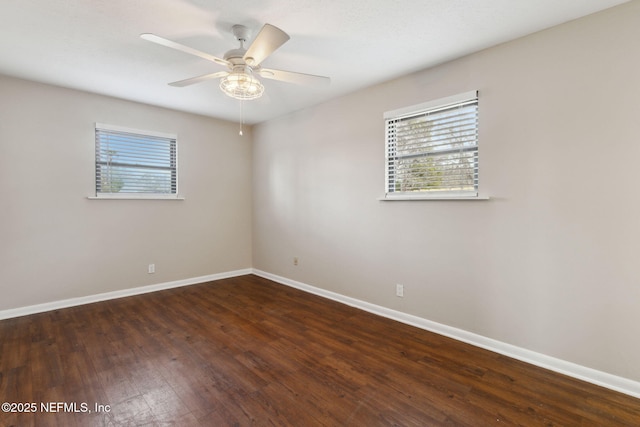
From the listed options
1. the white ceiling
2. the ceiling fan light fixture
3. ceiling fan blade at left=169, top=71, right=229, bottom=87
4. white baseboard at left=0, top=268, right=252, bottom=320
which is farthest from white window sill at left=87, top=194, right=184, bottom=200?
the ceiling fan light fixture

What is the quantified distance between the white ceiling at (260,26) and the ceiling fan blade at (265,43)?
1.08 feet

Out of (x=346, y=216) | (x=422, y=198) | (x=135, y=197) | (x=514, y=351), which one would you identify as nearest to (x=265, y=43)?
(x=422, y=198)

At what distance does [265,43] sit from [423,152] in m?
1.82

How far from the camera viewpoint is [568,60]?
2152 mm

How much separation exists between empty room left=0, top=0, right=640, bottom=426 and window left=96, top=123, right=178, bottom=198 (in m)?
0.02

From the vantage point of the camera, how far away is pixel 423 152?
116 inches

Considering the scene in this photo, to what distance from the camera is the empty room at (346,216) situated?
1.94 meters

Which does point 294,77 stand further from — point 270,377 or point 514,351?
point 514,351

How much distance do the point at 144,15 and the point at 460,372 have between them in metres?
3.47

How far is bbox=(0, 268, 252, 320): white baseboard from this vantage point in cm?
323

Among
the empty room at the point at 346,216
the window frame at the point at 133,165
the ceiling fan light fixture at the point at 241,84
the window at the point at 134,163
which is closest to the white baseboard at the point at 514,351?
the empty room at the point at 346,216

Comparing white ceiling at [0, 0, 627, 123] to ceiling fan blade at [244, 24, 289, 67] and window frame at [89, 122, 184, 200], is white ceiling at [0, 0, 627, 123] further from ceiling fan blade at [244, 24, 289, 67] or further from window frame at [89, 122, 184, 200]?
window frame at [89, 122, 184, 200]

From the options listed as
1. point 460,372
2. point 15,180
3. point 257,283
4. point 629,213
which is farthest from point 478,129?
point 15,180

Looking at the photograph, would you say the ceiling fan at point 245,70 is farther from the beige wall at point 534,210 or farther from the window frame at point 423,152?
the beige wall at point 534,210
